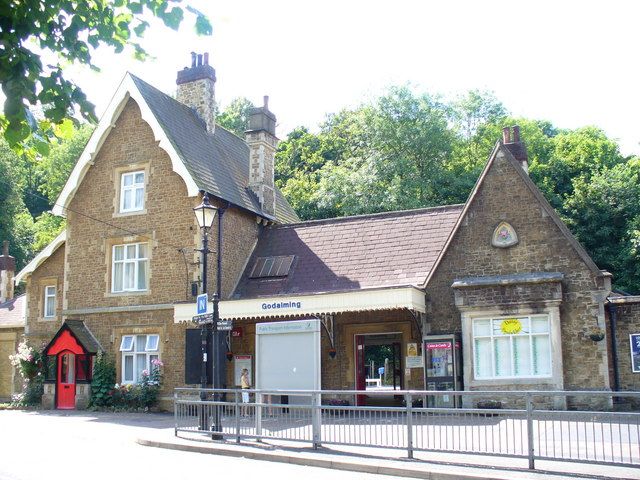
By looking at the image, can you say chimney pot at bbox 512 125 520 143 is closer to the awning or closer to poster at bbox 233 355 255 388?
the awning

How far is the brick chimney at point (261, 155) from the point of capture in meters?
28.2

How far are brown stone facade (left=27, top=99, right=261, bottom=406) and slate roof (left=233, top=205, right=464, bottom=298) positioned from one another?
144 cm

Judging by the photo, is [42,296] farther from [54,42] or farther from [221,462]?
[54,42]

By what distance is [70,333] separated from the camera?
25.2 meters

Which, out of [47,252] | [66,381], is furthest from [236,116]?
[66,381]

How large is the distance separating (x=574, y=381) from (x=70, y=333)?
16.0 m

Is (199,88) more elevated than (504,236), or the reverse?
(199,88)

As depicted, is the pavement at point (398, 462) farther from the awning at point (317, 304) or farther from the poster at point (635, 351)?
the poster at point (635, 351)

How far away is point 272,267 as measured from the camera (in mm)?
25516

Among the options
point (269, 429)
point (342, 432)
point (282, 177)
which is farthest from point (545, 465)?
point (282, 177)

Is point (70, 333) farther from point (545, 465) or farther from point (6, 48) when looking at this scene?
point (6, 48)

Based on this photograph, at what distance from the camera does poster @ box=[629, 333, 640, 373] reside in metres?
19.9

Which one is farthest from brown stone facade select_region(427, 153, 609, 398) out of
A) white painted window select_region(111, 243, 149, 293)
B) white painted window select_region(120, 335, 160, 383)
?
white painted window select_region(111, 243, 149, 293)

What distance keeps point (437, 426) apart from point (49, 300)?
21.0 metres
